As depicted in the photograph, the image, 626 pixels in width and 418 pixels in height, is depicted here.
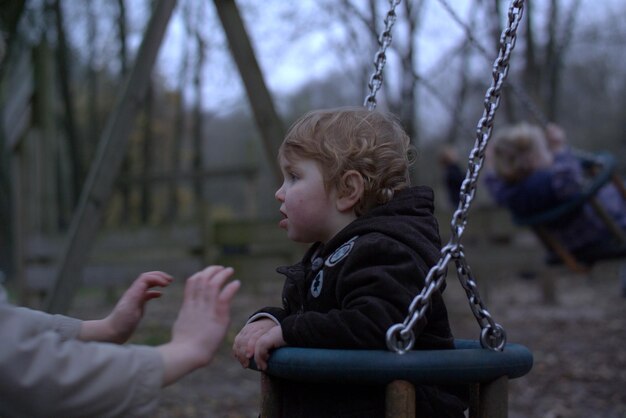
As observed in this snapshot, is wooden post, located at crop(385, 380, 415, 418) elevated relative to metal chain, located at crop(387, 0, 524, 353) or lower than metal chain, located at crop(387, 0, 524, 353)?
lower

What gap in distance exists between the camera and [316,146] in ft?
6.64

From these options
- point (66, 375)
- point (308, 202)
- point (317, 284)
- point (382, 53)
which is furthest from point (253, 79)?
point (66, 375)

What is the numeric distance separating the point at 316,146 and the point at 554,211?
3.53 m

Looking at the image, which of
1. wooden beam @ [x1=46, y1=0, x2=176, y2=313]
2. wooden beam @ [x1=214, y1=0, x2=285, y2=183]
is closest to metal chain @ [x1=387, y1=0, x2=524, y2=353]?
wooden beam @ [x1=214, y1=0, x2=285, y2=183]

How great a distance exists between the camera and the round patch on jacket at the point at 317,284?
6.38ft

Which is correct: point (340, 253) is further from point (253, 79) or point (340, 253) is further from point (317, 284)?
point (253, 79)

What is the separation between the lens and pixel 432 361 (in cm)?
166

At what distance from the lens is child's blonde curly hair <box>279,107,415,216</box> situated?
2.01 m

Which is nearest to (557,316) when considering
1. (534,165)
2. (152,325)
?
(534,165)

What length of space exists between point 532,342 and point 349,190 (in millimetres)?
5461

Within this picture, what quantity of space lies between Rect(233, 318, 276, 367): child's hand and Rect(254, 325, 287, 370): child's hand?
4cm

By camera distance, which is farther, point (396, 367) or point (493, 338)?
point (493, 338)

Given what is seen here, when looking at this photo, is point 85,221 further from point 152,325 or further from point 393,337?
point 152,325

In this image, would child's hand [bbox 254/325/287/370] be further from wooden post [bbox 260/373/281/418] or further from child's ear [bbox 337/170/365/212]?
child's ear [bbox 337/170/365/212]
